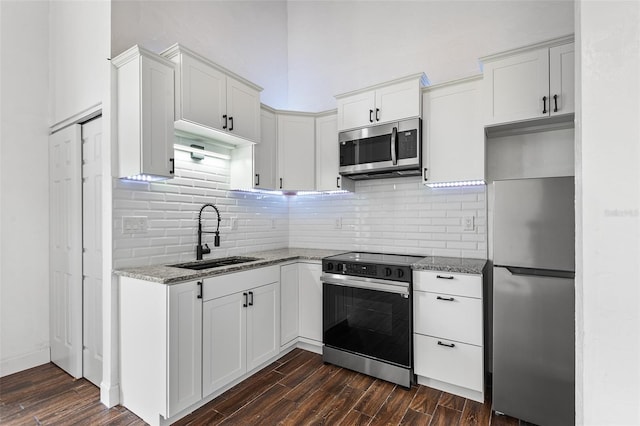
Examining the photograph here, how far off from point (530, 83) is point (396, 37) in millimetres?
1664

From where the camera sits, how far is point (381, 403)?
2287 mm

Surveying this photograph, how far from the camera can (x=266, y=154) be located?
329 centimetres

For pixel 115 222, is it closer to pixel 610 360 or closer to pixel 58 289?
pixel 58 289

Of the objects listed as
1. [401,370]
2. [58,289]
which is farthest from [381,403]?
[58,289]

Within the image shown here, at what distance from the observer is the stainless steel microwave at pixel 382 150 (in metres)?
2.79

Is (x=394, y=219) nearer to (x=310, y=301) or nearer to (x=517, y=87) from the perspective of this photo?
(x=310, y=301)

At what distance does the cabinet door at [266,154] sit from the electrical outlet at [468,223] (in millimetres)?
1942

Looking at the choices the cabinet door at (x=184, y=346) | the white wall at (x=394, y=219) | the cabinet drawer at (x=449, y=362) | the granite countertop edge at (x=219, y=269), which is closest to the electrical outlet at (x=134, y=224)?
the granite countertop edge at (x=219, y=269)

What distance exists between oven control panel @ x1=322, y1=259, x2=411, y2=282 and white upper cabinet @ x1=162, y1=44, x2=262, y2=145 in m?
1.42

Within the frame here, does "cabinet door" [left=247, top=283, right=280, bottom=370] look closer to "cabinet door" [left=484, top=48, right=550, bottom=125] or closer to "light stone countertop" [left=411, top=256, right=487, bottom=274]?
"light stone countertop" [left=411, top=256, right=487, bottom=274]

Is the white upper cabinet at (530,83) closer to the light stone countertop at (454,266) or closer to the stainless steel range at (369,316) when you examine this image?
the light stone countertop at (454,266)

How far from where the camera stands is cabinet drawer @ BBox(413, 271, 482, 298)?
90.7 inches

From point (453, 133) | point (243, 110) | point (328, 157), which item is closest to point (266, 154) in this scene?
point (243, 110)

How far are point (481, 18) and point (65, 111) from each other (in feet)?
12.9
